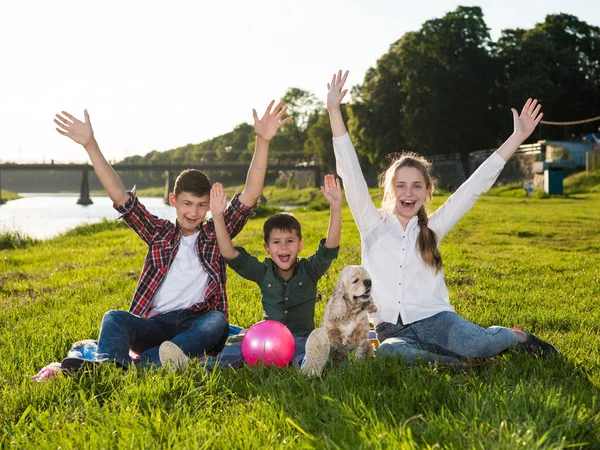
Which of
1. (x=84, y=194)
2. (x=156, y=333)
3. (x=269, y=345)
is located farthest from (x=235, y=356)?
(x=84, y=194)

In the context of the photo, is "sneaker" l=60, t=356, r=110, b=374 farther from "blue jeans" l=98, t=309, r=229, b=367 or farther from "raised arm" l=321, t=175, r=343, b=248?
"raised arm" l=321, t=175, r=343, b=248

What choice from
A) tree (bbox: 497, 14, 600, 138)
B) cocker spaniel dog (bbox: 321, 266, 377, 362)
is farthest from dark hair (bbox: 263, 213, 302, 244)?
tree (bbox: 497, 14, 600, 138)

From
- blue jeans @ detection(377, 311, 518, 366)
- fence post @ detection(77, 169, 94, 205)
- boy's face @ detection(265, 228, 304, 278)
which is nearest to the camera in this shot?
blue jeans @ detection(377, 311, 518, 366)

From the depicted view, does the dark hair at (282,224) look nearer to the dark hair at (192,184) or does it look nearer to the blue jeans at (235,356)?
the dark hair at (192,184)

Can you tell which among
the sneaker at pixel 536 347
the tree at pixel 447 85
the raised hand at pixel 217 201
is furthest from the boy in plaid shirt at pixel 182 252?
the tree at pixel 447 85

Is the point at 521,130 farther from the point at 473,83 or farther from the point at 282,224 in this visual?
the point at 473,83

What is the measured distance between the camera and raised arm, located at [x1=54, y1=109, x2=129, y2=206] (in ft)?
16.8

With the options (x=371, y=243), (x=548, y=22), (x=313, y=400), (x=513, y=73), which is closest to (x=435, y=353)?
(x=371, y=243)

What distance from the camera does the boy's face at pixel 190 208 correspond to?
525cm

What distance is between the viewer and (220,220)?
16.3 ft

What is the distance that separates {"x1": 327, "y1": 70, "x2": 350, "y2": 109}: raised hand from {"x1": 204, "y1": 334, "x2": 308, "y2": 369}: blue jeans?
6.06 ft

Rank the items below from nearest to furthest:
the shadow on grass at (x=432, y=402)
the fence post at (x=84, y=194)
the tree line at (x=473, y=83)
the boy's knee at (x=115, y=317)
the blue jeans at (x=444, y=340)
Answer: the shadow on grass at (x=432, y=402), the blue jeans at (x=444, y=340), the boy's knee at (x=115, y=317), the tree line at (x=473, y=83), the fence post at (x=84, y=194)

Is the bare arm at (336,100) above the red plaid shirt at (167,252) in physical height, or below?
above

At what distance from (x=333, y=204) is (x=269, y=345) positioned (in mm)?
1144
